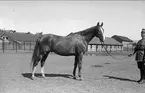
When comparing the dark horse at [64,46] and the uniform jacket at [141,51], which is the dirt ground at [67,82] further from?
the uniform jacket at [141,51]

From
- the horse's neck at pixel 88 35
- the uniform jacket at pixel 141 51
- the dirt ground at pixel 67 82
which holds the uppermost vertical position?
the horse's neck at pixel 88 35

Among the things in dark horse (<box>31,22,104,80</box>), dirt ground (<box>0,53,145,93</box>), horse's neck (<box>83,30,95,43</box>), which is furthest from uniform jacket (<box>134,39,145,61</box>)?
horse's neck (<box>83,30,95,43</box>)

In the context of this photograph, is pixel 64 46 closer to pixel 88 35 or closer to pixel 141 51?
pixel 88 35

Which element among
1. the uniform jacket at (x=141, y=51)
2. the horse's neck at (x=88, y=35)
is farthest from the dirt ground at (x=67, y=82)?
the horse's neck at (x=88, y=35)

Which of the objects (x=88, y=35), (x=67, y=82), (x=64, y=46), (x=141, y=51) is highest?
Answer: (x=88, y=35)

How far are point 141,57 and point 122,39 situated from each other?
305ft

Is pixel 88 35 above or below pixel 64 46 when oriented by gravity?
above

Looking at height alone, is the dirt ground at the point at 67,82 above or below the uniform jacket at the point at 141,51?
below

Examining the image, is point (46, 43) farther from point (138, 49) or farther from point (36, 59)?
point (138, 49)

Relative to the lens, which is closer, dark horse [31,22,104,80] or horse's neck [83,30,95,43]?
dark horse [31,22,104,80]

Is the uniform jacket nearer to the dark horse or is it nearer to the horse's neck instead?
the dark horse

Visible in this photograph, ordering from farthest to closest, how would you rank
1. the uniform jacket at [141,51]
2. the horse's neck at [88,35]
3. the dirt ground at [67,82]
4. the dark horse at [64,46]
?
the horse's neck at [88,35] < the dark horse at [64,46] < the uniform jacket at [141,51] < the dirt ground at [67,82]

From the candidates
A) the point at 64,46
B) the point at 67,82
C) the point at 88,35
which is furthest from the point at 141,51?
the point at 67,82

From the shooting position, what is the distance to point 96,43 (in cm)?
5894
